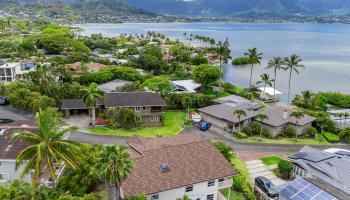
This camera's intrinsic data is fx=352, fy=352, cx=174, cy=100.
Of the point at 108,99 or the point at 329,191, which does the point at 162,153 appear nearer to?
the point at 329,191

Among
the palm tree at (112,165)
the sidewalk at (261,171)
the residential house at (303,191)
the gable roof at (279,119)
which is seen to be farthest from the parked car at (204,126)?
the palm tree at (112,165)

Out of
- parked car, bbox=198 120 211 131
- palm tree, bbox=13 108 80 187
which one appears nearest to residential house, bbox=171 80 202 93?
parked car, bbox=198 120 211 131

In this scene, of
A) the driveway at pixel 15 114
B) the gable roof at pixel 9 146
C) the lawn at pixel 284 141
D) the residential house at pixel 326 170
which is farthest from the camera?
the driveway at pixel 15 114

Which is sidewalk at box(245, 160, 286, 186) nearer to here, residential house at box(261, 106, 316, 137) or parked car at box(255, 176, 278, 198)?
parked car at box(255, 176, 278, 198)

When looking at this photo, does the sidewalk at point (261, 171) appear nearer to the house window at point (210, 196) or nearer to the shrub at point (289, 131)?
the house window at point (210, 196)

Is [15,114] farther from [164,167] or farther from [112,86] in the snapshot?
[164,167]

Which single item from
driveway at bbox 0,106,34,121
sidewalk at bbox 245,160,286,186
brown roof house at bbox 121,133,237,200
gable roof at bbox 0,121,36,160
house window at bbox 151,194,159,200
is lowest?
sidewalk at bbox 245,160,286,186

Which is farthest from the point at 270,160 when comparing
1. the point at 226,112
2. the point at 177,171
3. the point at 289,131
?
the point at 177,171
